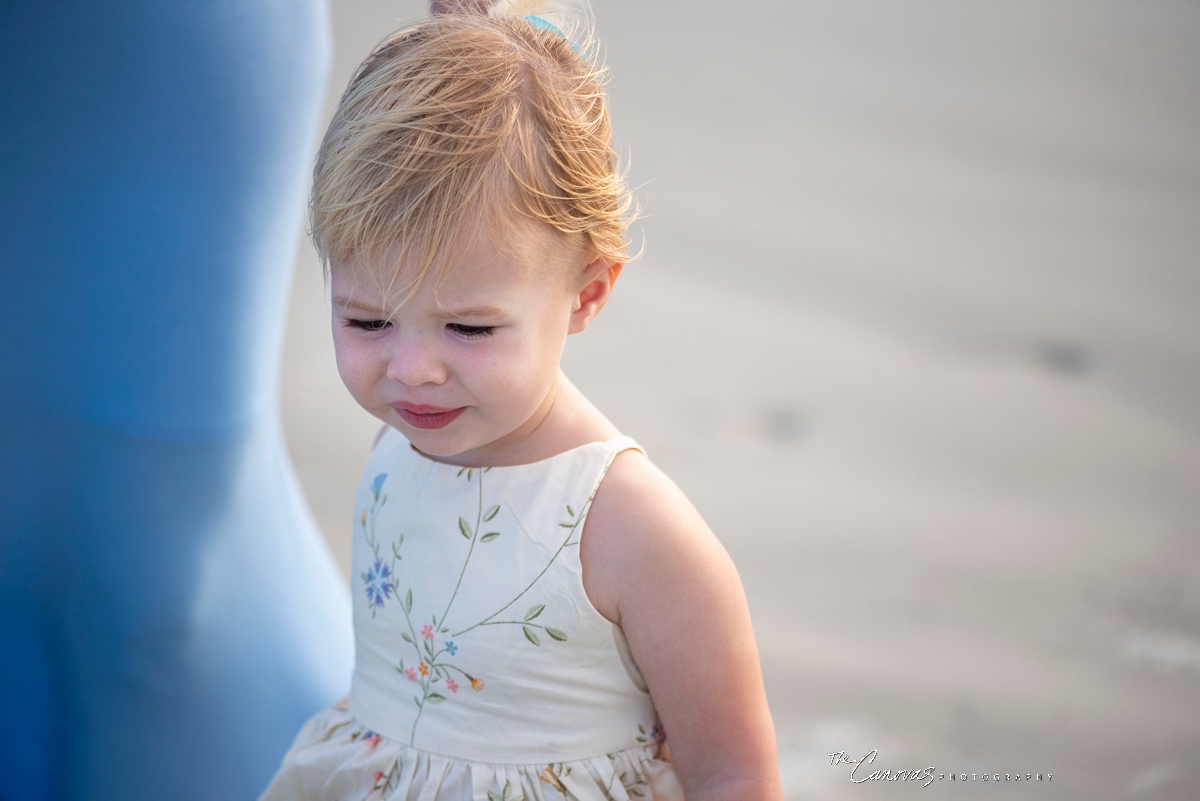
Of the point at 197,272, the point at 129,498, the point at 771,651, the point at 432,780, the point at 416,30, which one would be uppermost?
the point at 416,30

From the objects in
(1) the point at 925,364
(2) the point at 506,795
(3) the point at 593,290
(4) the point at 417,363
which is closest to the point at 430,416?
(4) the point at 417,363

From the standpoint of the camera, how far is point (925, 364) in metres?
2.43

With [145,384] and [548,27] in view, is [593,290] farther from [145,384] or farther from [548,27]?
[145,384]

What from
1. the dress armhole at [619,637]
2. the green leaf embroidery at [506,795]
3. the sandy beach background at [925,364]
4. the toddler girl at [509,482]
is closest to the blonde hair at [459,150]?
the toddler girl at [509,482]

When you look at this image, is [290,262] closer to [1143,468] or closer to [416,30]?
[416,30]

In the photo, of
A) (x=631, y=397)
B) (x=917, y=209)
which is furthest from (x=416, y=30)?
(x=917, y=209)

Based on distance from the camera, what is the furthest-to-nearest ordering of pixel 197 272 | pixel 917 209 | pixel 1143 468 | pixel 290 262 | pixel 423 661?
pixel 917 209 → pixel 1143 468 → pixel 290 262 → pixel 197 272 → pixel 423 661

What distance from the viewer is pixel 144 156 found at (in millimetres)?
893

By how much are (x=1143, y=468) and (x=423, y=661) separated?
1715mm

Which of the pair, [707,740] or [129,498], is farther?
[129,498]

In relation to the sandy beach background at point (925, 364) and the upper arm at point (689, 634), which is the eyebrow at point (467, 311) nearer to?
the upper arm at point (689, 634)

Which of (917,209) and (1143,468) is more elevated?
(917,209)

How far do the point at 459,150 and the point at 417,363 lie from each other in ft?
0.46

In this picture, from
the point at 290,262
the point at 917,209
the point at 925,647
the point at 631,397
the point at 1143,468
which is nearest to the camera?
the point at 290,262
